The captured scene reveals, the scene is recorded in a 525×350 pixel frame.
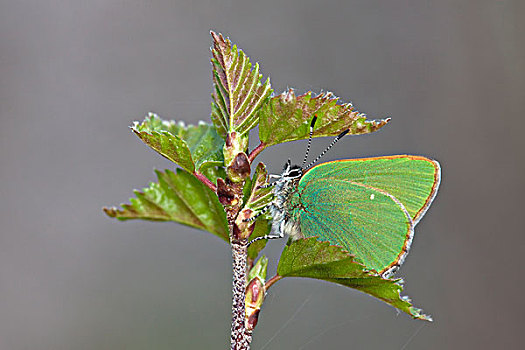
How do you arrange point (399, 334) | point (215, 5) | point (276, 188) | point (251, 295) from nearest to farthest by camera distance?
point (251, 295) → point (276, 188) → point (399, 334) → point (215, 5)

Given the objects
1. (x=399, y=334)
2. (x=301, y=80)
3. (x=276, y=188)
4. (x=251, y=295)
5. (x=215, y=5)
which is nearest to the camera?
(x=251, y=295)

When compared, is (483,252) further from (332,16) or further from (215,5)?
(215,5)

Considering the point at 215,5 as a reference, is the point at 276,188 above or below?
below

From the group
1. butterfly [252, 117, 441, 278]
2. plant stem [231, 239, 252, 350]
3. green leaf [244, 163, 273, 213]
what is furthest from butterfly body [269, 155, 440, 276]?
plant stem [231, 239, 252, 350]

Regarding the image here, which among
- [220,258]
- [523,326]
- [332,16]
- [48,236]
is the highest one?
[332,16]

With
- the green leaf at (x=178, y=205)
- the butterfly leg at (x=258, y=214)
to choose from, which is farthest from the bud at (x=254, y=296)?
the green leaf at (x=178, y=205)

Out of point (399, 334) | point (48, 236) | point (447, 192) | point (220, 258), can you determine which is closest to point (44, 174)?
point (48, 236)

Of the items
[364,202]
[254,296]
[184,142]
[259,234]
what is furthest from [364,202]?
[184,142]

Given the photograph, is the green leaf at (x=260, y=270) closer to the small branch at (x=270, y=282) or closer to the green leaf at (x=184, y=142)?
the small branch at (x=270, y=282)
